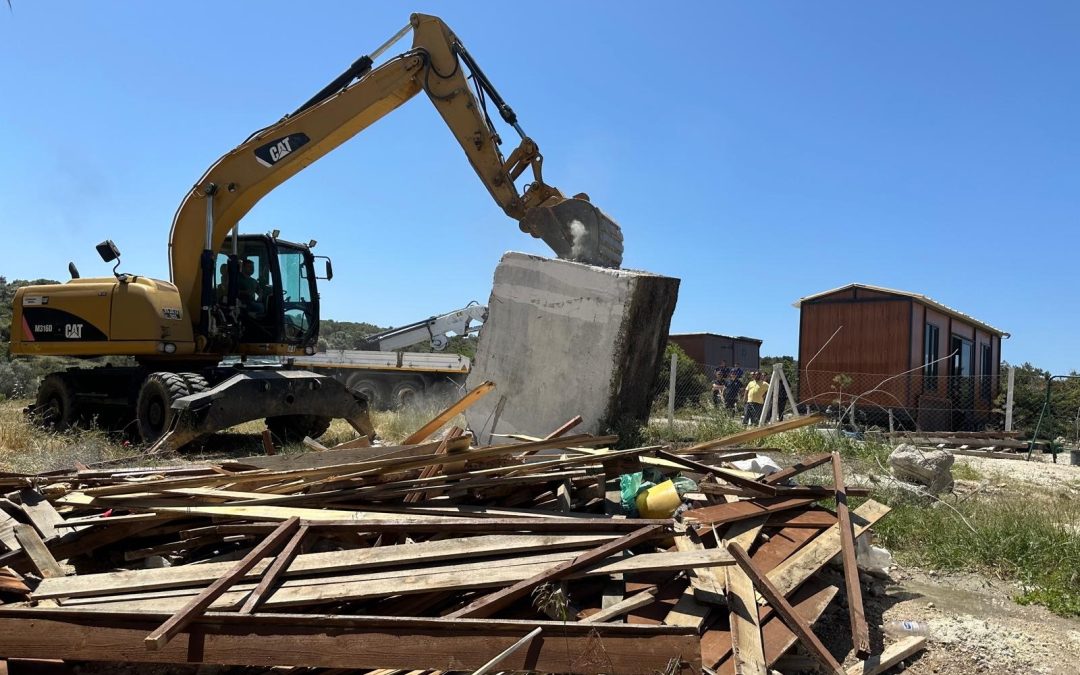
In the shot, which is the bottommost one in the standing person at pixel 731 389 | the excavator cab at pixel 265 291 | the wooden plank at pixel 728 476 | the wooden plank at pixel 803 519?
the wooden plank at pixel 803 519

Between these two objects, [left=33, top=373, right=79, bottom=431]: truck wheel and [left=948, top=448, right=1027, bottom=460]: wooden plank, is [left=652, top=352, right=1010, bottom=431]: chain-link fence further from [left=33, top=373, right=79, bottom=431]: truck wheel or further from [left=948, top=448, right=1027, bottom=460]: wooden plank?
[left=33, top=373, right=79, bottom=431]: truck wheel

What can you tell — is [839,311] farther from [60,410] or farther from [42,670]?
[42,670]

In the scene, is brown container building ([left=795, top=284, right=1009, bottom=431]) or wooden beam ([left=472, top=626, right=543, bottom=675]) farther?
brown container building ([left=795, top=284, right=1009, bottom=431])

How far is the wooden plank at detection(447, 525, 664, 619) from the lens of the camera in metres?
3.00

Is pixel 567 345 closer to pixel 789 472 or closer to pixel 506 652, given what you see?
pixel 789 472

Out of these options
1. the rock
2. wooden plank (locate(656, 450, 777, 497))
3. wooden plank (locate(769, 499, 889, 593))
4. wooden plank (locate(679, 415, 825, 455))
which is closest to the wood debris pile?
the rock

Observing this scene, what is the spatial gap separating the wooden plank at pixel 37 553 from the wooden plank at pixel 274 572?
3.56ft

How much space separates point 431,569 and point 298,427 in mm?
7874

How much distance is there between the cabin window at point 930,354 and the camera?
1734cm

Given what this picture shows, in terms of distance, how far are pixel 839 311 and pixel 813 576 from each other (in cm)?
1513

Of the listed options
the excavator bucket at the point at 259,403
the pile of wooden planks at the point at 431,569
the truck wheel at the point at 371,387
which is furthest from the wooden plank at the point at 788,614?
the truck wheel at the point at 371,387

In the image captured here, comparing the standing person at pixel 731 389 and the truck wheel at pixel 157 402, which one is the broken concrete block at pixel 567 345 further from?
the standing person at pixel 731 389

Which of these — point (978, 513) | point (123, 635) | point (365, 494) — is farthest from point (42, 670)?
A: point (978, 513)

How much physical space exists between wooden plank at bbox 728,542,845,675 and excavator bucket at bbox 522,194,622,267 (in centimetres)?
532
